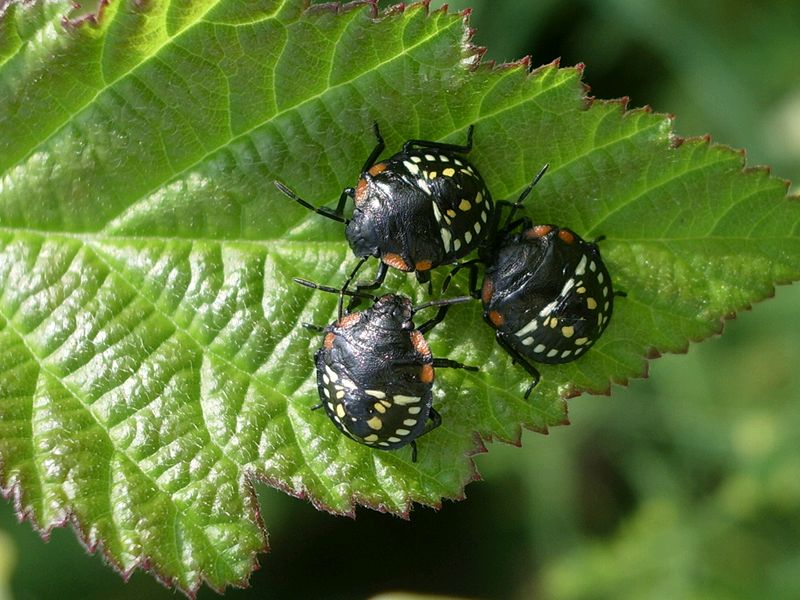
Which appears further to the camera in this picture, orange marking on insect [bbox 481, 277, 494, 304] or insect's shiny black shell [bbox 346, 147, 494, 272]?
orange marking on insect [bbox 481, 277, 494, 304]

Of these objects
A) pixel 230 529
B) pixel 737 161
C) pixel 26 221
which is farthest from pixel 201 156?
pixel 737 161

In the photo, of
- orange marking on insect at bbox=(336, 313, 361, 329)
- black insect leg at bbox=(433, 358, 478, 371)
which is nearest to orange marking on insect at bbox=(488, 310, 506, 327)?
black insect leg at bbox=(433, 358, 478, 371)

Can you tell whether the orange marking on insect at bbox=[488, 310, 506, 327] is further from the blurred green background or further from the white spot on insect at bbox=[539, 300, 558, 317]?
the blurred green background

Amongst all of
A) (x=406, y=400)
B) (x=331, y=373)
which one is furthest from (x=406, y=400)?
(x=331, y=373)

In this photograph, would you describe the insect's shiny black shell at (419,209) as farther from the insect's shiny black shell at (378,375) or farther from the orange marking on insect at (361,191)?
the insect's shiny black shell at (378,375)

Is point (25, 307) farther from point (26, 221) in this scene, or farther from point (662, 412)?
point (662, 412)

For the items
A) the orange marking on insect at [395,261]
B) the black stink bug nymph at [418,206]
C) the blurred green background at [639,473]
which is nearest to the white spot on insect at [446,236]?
the black stink bug nymph at [418,206]
